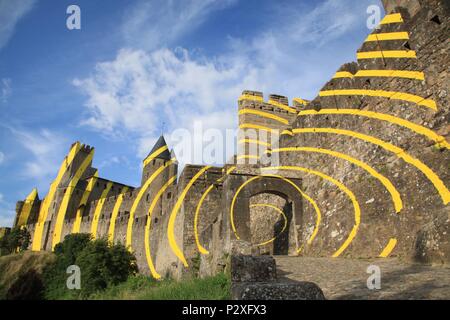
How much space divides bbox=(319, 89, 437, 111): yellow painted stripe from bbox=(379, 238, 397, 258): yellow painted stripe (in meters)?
2.57

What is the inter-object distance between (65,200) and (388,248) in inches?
1786

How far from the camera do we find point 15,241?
140ft

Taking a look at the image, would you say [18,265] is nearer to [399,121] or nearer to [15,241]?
[15,241]

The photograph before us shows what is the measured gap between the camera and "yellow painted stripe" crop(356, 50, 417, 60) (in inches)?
272

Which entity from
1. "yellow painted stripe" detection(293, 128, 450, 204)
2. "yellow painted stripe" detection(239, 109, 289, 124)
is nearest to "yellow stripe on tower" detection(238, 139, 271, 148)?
"yellow painted stripe" detection(239, 109, 289, 124)

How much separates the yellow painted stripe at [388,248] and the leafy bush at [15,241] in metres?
45.9

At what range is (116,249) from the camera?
19797 mm

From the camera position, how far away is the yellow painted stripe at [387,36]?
7.12 meters

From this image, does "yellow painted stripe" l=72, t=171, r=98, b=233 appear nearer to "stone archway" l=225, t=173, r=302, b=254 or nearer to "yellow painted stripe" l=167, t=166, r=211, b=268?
"yellow painted stripe" l=167, t=166, r=211, b=268

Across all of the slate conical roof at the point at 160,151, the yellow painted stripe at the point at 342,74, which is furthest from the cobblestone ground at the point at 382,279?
the slate conical roof at the point at 160,151

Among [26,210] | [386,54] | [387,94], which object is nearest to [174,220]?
[387,94]
